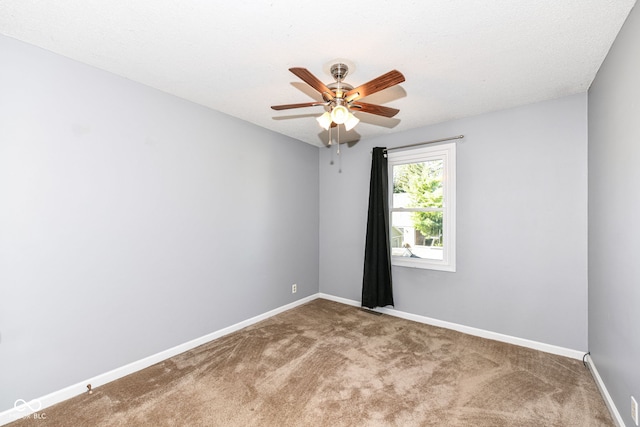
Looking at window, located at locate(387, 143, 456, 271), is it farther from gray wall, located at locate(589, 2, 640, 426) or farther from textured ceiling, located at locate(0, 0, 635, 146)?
gray wall, located at locate(589, 2, 640, 426)

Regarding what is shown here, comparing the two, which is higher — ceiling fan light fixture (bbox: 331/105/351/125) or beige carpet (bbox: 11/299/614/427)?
ceiling fan light fixture (bbox: 331/105/351/125)

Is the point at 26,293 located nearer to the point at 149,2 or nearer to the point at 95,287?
the point at 95,287

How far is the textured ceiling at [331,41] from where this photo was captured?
5.33 ft

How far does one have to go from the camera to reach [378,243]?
3.79 meters

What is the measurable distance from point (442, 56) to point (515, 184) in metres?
1.68

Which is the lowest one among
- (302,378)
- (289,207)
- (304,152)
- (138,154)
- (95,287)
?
(302,378)

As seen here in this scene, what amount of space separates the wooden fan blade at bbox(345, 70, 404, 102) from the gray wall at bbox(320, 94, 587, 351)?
1.89 metres

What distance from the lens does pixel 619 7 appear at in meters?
1.58

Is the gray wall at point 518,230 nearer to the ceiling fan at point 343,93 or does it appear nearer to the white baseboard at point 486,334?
the white baseboard at point 486,334

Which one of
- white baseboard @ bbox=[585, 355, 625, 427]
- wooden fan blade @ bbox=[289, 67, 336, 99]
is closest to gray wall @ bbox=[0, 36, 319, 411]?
wooden fan blade @ bbox=[289, 67, 336, 99]

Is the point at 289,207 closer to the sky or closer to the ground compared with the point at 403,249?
closer to the sky

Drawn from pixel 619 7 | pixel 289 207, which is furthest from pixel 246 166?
pixel 619 7

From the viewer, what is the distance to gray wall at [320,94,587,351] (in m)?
2.70

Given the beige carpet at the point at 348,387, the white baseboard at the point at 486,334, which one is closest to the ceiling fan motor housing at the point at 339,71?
the beige carpet at the point at 348,387
